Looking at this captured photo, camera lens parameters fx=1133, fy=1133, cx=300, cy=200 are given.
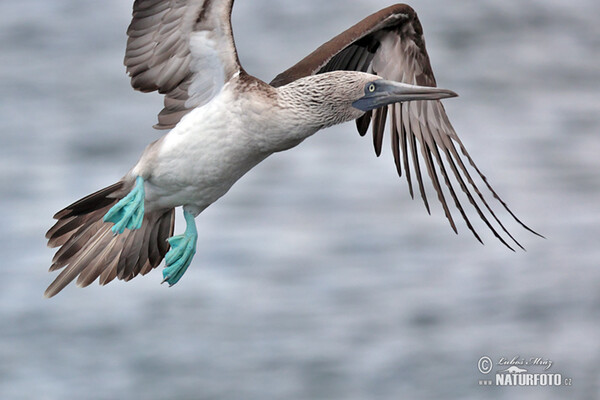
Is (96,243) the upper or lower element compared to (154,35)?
lower

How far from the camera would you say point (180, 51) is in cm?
705

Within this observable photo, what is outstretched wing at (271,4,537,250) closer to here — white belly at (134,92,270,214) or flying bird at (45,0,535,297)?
flying bird at (45,0,535,297)

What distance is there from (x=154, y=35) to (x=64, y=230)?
1.49 metres

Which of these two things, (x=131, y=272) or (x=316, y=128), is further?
(x=131, y=272)

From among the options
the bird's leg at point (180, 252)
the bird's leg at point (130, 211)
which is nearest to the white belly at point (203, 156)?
the bird's leg at point (130, 211)

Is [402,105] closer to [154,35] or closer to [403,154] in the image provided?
[403,154]

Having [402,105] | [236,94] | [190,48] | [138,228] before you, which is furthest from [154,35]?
[402,105]

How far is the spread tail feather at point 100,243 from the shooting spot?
7480 mm

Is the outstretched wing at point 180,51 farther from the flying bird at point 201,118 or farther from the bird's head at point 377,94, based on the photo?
the bird's head at point 377,94

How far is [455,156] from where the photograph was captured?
8.29 meters

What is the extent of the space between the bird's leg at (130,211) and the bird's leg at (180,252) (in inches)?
14.4

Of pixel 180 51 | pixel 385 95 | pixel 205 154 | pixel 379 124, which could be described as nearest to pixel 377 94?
pixel 385 95

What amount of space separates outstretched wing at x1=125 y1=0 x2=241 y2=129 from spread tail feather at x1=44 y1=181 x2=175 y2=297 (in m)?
0.75

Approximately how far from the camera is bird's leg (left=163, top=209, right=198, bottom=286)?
7.32 metres
